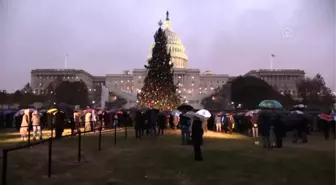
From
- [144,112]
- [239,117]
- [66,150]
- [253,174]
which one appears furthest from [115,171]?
[239,117]

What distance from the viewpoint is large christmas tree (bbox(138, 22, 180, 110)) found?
41.9 metres

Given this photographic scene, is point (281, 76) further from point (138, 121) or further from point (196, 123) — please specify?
point (196, 123)

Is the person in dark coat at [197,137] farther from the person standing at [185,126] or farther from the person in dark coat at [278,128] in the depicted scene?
the person in dark coat at [278,128]

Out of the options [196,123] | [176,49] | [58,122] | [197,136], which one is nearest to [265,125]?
[196,123]

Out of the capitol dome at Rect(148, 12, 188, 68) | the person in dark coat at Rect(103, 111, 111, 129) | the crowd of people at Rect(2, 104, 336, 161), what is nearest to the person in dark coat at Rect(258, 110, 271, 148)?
the crowd of people at Rect(2, 104, 336, 161)

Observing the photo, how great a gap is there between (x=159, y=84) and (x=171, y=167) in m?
28.7

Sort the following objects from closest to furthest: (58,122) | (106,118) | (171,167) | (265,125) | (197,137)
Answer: (171,167), (197,137), (265,125), (58,122), (106,118)

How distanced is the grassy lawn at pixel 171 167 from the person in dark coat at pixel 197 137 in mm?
409

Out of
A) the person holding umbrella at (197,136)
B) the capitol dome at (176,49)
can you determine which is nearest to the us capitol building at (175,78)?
the capitol dome at (176,49)

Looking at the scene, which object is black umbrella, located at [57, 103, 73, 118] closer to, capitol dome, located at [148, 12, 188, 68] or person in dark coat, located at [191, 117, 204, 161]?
person in dark coat, located at [191, 117, 204, 161]

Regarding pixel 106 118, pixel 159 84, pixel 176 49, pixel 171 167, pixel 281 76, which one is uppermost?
pixel 176 49

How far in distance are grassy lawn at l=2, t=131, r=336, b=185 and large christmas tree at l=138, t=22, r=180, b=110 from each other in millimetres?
22513

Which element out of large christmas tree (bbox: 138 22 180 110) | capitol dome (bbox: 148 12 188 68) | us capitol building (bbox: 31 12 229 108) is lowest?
large christmas tree (bbox: 138 22 180 110)

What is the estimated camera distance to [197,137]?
52.0ft
